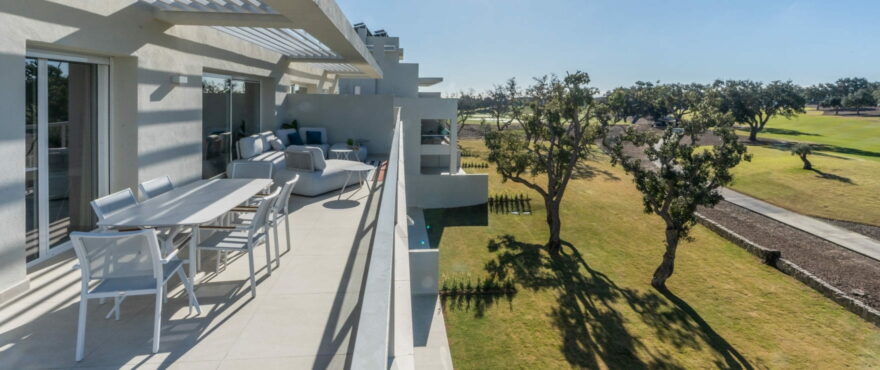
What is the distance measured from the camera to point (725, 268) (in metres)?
18.3

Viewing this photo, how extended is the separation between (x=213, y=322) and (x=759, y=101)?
2275 inches

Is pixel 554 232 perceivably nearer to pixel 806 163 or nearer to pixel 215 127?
pixel 215 127

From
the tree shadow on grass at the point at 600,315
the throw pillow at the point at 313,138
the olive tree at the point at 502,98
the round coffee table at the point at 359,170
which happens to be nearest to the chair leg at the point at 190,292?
the round coffee table at the point at 359,170

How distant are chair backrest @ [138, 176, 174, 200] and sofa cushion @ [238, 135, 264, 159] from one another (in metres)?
5.33

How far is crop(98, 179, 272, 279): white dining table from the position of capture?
363 centimetres

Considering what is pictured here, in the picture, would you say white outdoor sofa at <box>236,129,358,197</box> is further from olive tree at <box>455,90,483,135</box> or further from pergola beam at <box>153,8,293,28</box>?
olive tree at <box>455,90,483,135</box>

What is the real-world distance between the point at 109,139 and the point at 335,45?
3052 millimetres

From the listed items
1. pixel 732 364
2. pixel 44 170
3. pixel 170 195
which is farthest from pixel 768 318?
pixel 44 170

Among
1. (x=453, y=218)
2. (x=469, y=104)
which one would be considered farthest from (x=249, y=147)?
(x=469, y=104)

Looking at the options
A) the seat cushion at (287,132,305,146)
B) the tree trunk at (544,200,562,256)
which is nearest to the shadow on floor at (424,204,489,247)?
the tree trunk at (544,200,562,256)

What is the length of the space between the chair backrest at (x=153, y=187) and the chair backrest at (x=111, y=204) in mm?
304

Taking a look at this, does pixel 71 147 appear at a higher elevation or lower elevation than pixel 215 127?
lower

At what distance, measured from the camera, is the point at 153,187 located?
4746 millimetres

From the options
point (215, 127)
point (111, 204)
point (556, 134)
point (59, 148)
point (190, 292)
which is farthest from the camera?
point (556, 134)
